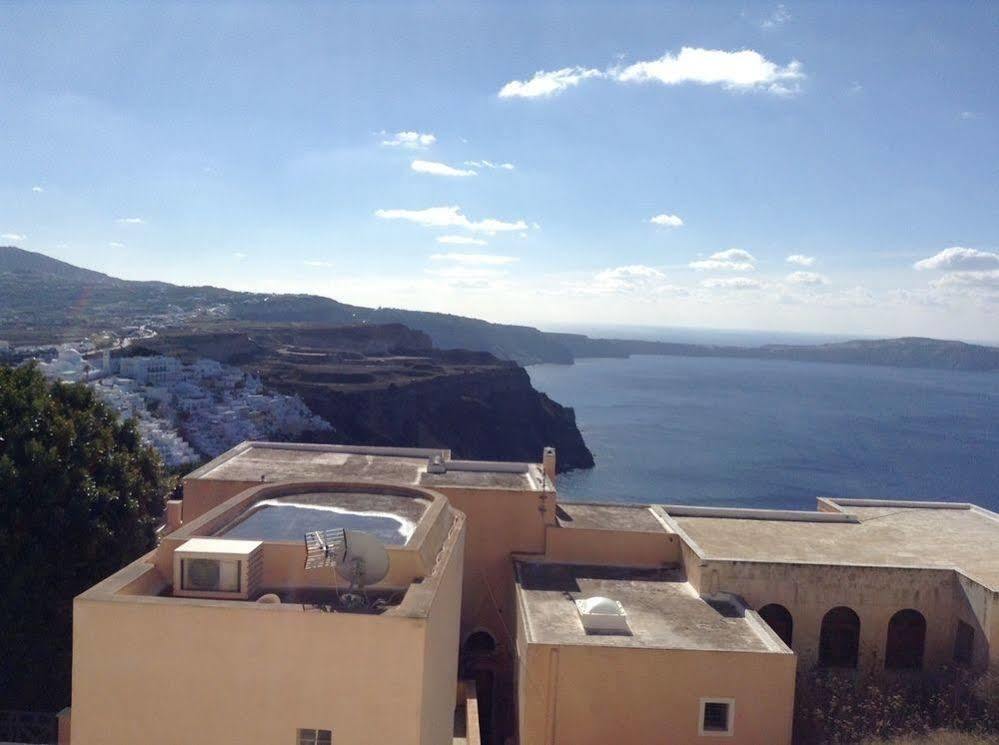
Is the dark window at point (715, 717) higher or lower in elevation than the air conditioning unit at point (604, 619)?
lower

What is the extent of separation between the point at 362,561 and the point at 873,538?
11.4 m

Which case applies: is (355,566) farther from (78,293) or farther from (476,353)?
(78,293)

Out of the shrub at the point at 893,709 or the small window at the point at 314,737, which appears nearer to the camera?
the small window at the point at 314,737

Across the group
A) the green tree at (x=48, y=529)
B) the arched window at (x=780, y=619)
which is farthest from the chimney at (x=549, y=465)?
the green tree at (x=48, y=529)

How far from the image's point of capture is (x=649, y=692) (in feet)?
33.7

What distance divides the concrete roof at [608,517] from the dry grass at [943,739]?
505 cm

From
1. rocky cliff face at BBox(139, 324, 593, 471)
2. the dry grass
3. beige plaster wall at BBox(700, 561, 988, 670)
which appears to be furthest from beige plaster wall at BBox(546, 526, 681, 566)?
rocky cliff face at BBox(139, 324, 593, 471)

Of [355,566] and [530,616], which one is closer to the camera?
[355,566]

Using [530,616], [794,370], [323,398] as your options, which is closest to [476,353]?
[323,398]

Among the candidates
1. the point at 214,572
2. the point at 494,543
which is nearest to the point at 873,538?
the point at 494,543

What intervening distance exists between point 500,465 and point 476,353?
69.3 m

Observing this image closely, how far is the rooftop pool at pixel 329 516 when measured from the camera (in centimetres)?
861

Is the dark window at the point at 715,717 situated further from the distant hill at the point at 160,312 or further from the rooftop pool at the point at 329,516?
the distant hill at the point at 160,312

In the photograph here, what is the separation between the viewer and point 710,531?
15.1 m
